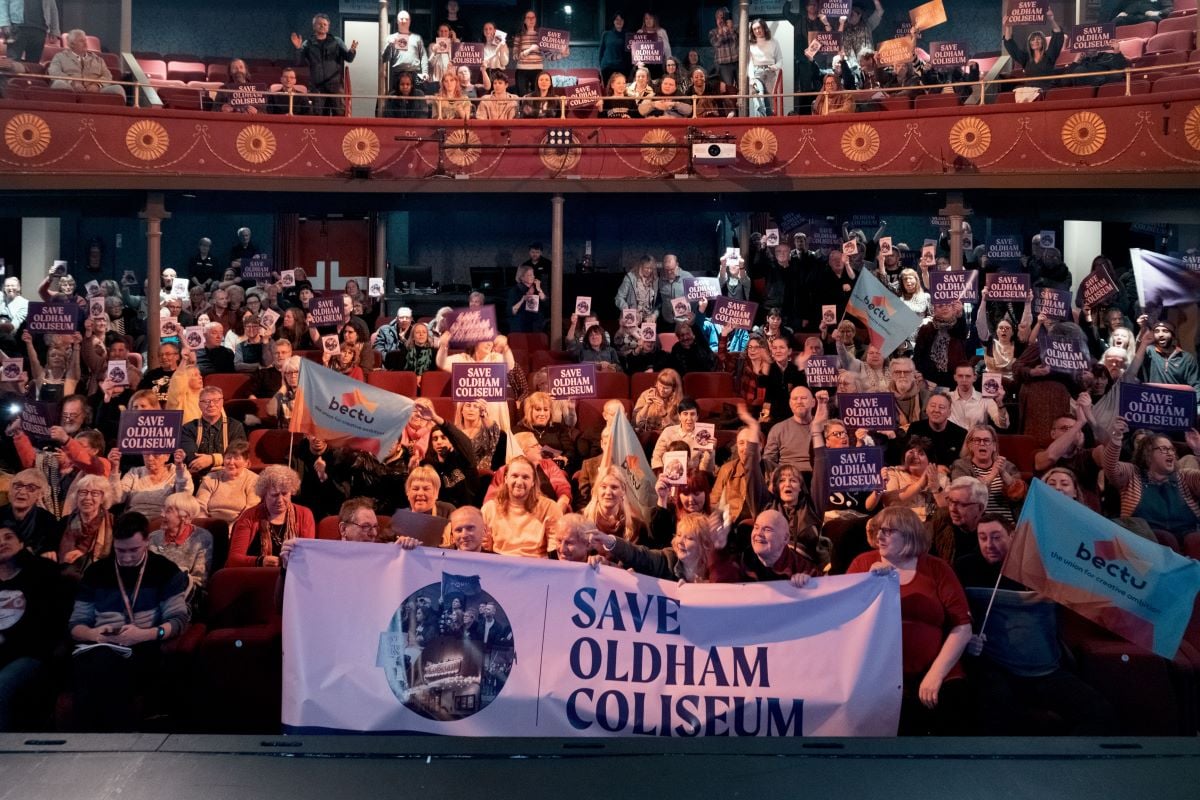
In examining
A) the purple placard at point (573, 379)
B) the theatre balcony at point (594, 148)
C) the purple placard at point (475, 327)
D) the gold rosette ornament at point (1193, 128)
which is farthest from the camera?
the theatre balcony at point (594, 148)

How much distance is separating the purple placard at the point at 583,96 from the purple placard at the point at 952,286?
5428 millimetres

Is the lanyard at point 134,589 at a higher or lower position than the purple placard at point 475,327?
lower

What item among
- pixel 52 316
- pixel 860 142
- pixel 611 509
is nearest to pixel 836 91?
pixel 860 142

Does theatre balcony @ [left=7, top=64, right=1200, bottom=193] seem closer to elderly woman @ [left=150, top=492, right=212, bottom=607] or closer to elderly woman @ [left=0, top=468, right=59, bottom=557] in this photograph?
elderly woman @ [left=0, top=468, right=59, bottom=557]

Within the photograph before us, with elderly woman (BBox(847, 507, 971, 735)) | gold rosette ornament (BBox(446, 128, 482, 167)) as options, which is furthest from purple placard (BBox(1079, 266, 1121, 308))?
gold rosette ornament (BBox(446, 128, 482, 167))

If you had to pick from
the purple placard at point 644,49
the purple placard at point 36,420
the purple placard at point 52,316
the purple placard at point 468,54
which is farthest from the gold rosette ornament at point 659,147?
the purple placard at point 36,420

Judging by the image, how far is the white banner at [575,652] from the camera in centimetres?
585

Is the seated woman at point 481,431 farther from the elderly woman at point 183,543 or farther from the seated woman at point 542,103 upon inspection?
the seated woman at point 542,103

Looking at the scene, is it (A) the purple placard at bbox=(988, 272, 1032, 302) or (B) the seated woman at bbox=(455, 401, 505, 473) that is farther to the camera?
(A) the purple placard at bbox=(988, 272, 1032, 302)

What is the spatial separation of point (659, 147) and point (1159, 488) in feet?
30.2

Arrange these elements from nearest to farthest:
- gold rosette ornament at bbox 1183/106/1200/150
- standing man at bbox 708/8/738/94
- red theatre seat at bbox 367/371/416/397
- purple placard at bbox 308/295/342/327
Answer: red theatre seat at bbox 367/371/416/397 < purple placard at bbox 308/295/342/327 < gold rosette ornament at bbox 1183/106/1200/150 < standing man at bbox 708/8/738/94

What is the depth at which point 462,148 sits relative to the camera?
16469 millimetres

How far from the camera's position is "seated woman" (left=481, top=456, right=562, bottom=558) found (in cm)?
718

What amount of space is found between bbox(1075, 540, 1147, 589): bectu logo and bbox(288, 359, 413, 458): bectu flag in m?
4.40
